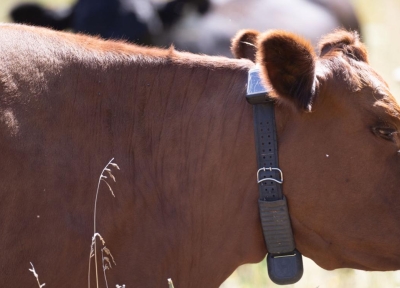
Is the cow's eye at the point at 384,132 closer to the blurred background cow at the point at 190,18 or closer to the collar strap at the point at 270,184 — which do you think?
the collar strap at the point at 270,184

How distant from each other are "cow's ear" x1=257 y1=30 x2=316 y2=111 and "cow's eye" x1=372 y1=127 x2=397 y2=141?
354 millimetres

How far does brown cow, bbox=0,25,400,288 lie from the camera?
133 inches

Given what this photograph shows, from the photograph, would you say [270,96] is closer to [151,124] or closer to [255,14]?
[151,124]

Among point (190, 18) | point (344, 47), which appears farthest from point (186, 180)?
point (190, 18)

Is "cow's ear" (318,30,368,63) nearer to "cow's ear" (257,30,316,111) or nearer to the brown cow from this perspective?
the brown cow

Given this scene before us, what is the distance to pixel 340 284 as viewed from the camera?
19.7 ft

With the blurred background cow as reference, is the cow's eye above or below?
below

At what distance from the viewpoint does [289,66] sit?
11.3 ft

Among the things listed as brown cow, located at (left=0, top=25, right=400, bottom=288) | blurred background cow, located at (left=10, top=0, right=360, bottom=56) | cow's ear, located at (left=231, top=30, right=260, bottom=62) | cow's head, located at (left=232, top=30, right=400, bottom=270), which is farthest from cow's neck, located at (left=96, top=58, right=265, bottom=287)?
blurred background cow, located at (left=10, top=0, right=360, bottom=56)

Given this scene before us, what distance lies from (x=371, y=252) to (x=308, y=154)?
593 millimetres

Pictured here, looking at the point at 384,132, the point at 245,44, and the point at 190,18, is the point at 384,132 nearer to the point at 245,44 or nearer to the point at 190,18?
the point at 245,44

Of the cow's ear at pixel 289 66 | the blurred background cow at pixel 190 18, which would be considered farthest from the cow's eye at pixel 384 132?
the blurred background cow at pixel 190 18

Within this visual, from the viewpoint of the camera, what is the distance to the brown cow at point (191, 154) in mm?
3389

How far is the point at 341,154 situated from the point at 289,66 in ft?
1.63
